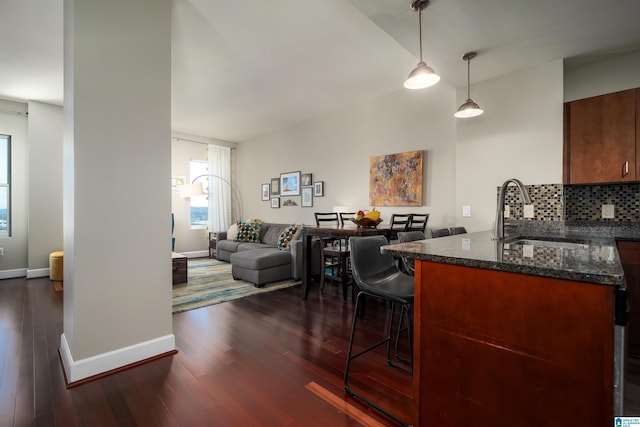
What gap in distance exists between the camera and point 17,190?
4.73m

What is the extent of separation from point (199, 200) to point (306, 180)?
2.80m

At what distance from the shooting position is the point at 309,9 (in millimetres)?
2502

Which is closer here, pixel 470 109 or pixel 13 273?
pixel 470 109

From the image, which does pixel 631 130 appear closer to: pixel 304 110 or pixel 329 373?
pixel 329 373

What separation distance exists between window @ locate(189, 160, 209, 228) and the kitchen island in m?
6.36

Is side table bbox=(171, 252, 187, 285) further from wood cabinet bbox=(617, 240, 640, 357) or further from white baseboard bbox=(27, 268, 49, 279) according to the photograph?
wood cabinet bbox=(617, 240, 640, 357)

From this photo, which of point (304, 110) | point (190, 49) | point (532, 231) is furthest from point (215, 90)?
point (532, 231)

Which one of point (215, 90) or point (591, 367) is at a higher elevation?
point (215, 90)

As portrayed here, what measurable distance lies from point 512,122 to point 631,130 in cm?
87

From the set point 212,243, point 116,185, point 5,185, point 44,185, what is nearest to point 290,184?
point 212,243

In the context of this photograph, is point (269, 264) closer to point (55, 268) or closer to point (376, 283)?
point (376, 283)

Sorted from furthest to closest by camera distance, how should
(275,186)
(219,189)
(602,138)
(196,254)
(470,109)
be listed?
(219,189) → (196,254) → (275,186) → (470,109) → (602,138)

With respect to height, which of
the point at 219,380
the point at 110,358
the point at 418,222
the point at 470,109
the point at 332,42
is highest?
the point at 332,42

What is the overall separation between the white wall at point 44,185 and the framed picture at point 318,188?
424 centimetres
